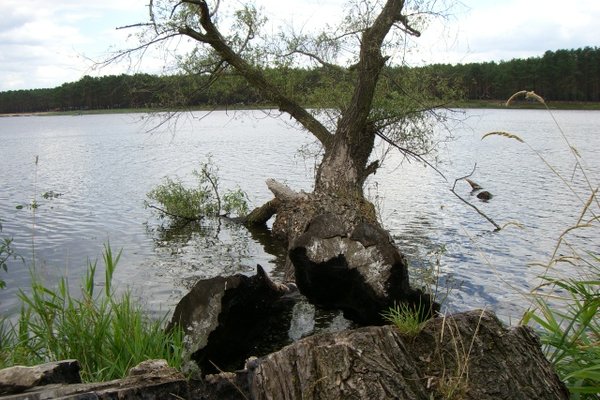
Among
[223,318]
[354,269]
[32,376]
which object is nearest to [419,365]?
[32,376]

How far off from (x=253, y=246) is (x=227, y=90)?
4637 mm

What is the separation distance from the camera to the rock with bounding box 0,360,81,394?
2975 millimetres

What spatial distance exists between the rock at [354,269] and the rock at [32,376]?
595 centimetres

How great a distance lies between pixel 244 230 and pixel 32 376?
47.6 feet

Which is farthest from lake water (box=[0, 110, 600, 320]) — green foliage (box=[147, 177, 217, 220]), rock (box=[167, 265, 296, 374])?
rock (box=[167, 265, 296, 374])

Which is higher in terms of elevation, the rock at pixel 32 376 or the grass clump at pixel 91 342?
the rock at pixel 32 376

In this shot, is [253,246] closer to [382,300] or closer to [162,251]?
[162,251]

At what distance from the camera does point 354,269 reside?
8.92 metres

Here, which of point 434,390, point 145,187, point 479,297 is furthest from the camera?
point 145,187

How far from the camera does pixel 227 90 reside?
16.8 m

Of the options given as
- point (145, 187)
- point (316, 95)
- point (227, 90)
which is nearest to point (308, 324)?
point (316, 95)

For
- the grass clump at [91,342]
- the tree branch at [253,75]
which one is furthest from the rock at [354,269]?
the tree branch at [253,75]

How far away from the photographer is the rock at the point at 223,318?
7145mm

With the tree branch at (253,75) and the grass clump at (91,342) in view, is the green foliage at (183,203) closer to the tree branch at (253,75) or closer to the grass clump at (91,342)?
the tree branch at (253,75)
